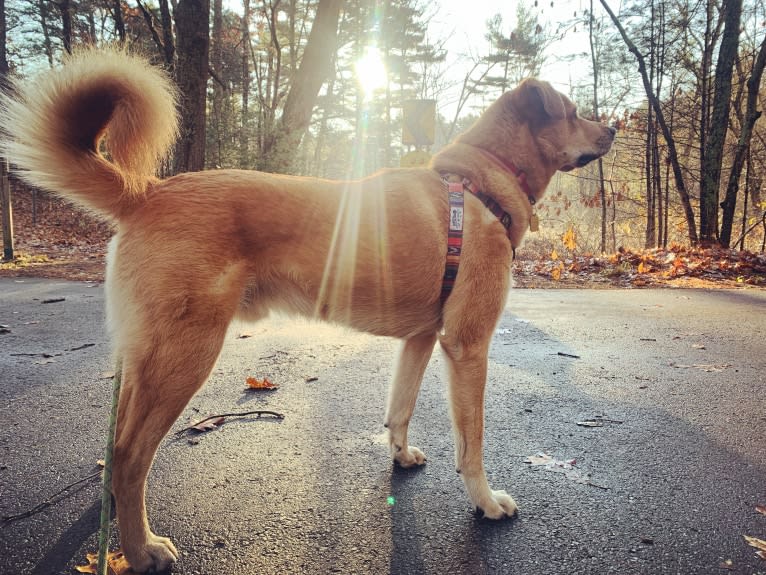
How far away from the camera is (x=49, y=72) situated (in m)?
1.76

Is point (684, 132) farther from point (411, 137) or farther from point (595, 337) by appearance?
point (595, 337)

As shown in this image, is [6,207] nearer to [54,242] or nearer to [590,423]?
[54,242]

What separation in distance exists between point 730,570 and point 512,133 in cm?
212

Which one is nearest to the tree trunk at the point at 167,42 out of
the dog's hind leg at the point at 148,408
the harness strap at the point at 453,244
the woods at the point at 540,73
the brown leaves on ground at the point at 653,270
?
the woods at the point at 540,73

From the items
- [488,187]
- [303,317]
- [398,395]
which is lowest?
[398,395]

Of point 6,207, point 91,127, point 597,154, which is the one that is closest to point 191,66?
point 6,207

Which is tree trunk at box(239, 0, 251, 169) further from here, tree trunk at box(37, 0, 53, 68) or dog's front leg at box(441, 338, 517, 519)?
dog's front leg at box(441, 338, 517, 519)

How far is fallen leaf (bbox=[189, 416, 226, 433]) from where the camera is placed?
8.89 ft

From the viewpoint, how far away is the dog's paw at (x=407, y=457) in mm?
2385

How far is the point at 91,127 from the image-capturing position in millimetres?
1862

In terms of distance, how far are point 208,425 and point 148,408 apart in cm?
107

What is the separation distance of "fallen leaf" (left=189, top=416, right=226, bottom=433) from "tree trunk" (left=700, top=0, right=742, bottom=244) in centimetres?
1183

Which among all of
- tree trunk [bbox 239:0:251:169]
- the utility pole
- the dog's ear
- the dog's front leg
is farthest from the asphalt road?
tree trunk [bbox 239:0:251:169]

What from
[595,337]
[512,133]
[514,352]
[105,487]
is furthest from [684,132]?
[105,487]
